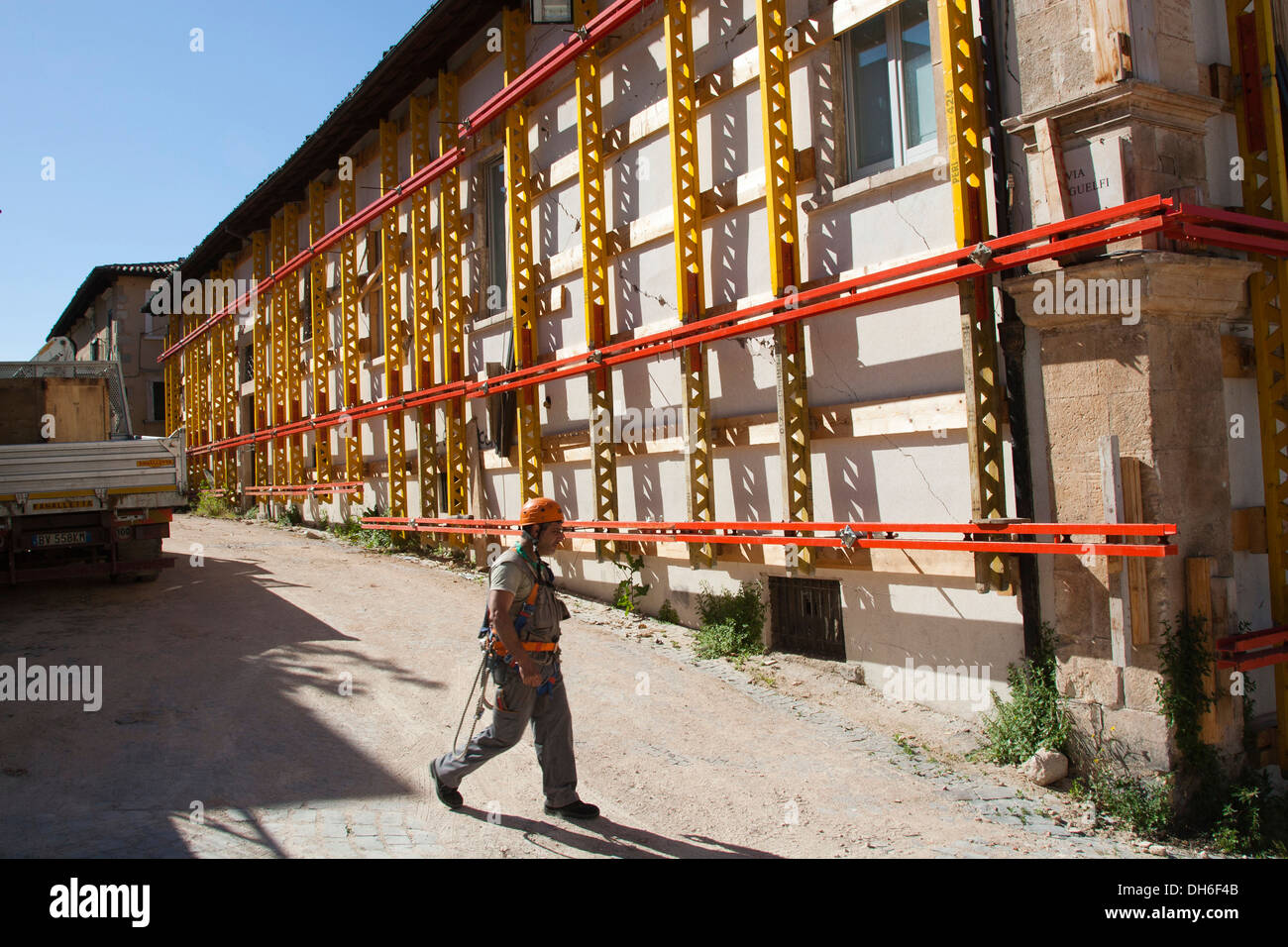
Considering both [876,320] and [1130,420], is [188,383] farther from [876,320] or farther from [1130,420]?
[1130,420]

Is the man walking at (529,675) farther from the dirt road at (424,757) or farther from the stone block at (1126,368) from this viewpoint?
the stone block at (1126,368)

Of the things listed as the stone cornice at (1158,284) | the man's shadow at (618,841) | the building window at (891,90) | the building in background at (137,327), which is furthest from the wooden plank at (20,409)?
the building in background at (137,327)

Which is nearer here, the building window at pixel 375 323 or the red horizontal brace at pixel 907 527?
the red horizontal brace at pixel 907 527

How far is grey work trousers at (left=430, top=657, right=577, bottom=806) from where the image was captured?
5441 mm

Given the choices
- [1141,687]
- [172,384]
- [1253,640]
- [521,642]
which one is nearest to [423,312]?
[521,642]

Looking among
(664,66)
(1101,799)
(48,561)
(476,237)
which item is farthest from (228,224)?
(1101,799)

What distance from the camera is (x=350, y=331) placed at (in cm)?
1802

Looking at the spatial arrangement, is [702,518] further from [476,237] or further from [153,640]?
[476,237]

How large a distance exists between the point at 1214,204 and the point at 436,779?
6.29 meters

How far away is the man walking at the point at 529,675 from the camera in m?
5.38

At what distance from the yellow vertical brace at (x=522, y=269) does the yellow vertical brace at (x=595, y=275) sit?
1.55m

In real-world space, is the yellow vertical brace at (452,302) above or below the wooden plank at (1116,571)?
above

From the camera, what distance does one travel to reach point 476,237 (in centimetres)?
1401

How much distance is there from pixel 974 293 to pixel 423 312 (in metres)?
10.3
